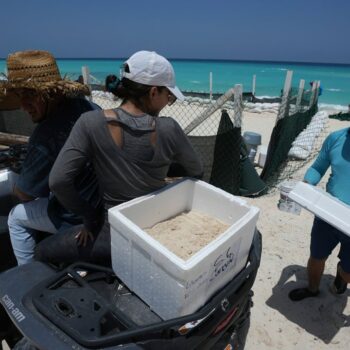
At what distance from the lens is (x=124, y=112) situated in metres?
1.59

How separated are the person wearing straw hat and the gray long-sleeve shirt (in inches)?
13.1

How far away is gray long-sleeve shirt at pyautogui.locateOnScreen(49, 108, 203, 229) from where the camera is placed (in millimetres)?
1535

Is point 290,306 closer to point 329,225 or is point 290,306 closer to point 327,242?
point 327,242

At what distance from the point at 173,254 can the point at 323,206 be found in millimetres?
1393

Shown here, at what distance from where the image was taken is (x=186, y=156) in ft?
6.06

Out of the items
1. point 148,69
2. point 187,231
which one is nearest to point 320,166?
point 187,231

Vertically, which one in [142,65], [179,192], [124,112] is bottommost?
[179,192]

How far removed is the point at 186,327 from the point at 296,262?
2.57 metres

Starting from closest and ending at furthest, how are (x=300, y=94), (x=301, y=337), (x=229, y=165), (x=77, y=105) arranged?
(x=77, y=105), (x=301, y=337), (x=229, y=165), (x=300, y=94)

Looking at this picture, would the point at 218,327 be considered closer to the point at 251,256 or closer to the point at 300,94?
the point at 251,256

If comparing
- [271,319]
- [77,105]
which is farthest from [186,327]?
[271,319]

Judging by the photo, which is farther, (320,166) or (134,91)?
(320,166)

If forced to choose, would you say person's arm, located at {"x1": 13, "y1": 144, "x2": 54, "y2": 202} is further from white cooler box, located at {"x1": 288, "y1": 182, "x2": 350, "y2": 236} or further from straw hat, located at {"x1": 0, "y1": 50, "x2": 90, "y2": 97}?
white cooler box, located at {"x1": 288, "y1": 182, "x2": 350, "y2": 236}

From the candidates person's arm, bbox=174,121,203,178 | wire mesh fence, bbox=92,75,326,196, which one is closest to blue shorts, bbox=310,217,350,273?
person's arm, bbox=174,121,203,178
